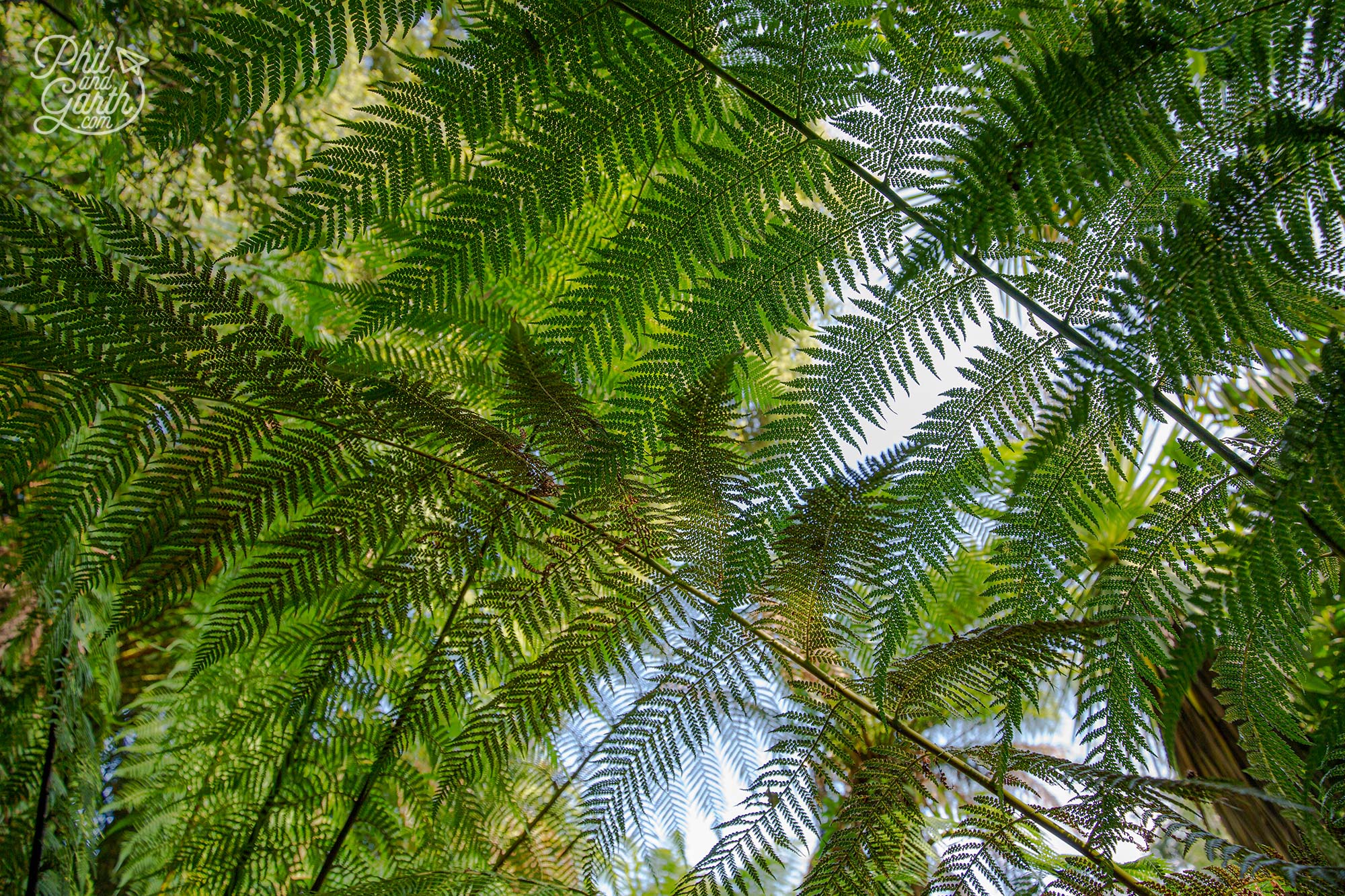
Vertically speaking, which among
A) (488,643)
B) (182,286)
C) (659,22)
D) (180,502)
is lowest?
(488,643)

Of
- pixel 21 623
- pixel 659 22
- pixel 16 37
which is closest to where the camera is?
pixel 659 22

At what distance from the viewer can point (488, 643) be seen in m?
0.63

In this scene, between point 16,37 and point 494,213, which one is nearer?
point 494,213

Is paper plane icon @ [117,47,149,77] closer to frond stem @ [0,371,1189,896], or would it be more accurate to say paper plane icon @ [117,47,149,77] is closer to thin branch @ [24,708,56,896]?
thin branch @ [24,708,56,896]

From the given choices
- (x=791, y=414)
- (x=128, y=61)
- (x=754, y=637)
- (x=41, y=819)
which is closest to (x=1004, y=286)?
(x=791, y=414)

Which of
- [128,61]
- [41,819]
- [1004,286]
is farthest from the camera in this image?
[128,61]

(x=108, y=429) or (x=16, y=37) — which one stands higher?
(x=16, y=37)

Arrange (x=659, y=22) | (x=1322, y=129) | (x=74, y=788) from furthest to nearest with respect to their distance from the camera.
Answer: (x=74, y=788), (x=659, y=22), (x=1322, y=129)

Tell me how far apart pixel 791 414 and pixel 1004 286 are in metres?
0.23

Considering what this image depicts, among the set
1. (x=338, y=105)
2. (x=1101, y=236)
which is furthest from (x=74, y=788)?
(x=338, y=105)

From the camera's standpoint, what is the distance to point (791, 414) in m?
0.71

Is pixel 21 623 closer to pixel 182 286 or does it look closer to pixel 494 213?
pixel 182 286

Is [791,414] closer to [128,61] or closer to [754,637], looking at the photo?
[754,637]

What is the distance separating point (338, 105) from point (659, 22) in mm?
3332
